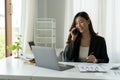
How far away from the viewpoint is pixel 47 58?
1992 mm

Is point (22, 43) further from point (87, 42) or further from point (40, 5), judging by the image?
point (87, 42)

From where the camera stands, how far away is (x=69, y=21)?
3576 millimetres

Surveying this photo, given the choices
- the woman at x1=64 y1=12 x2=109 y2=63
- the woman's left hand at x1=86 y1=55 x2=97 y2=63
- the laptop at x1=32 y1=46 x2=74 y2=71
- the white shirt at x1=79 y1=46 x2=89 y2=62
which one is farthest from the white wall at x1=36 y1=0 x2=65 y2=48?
the laptop at x1=32 y1=46 x2=74 y2=71

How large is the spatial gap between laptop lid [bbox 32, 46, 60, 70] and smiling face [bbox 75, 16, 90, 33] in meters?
Result: 0.71

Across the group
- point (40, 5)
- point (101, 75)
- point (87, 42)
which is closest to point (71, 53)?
point (87, 42)

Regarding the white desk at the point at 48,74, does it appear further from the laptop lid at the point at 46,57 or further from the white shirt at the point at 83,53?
the white shirt at the point at 83,53

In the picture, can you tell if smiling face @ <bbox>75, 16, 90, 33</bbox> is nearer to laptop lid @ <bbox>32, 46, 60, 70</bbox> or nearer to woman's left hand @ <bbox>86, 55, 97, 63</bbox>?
woman's left hand @ <bbox>86, 55, 97, 63</bbox>

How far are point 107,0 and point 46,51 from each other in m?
1.84

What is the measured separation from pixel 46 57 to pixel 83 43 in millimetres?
807

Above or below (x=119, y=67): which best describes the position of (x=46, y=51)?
above

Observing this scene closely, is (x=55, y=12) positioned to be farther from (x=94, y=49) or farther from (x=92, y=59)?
(x=92, y=59)

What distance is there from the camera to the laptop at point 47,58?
76.1 inches

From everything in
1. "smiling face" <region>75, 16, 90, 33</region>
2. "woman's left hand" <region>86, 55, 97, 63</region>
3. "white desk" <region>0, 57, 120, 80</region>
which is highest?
"smiling face" <region>75, 16, 90, 33</region>

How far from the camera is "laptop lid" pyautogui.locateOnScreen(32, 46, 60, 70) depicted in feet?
6.34
